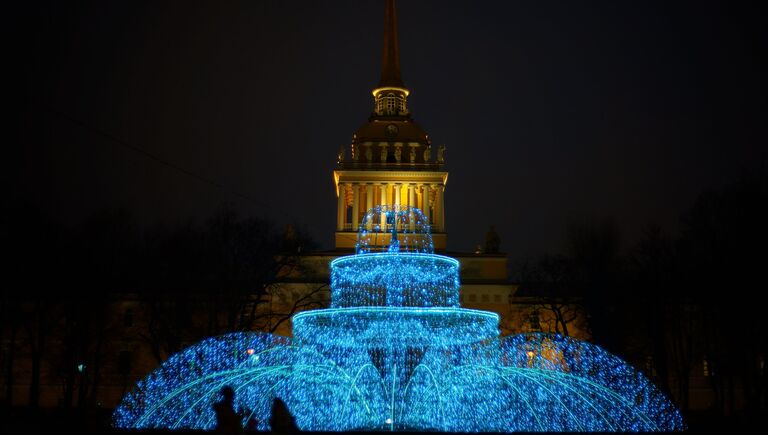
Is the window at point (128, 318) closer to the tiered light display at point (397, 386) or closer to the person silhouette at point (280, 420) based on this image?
the tiered light display at point (397, 386)

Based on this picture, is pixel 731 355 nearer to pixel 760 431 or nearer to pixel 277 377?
pixel 760 431

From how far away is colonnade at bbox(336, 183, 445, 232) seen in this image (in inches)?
1938

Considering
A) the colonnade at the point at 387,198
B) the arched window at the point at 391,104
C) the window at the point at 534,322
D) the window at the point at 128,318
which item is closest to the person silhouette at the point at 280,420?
the window at the point at 534,322

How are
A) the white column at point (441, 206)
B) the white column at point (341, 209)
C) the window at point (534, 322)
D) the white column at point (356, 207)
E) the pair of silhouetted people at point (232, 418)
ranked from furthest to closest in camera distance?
1. the white column at point (441, 206)
2. the white column at point (341, 209)
3. the white column at point (356, 207)
4. the window at point (534, 322)
5. the pair of silhouetted people at point (232, 418)

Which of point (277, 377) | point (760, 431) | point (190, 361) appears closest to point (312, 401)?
point (277, 377)

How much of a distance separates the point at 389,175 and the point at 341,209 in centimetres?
372

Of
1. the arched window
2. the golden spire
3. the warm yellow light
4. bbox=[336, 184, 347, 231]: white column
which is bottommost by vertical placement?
bbox=[336, 184, 347, 231]: white column

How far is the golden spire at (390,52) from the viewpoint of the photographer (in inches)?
2128

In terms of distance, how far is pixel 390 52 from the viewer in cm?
5481

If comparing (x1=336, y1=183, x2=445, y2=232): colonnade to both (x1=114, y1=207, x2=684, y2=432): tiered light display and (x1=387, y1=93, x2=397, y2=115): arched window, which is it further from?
(x1=114, y1=207, x2=684, y2=432): tiered light display

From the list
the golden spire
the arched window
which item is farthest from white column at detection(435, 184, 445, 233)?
the golden spire

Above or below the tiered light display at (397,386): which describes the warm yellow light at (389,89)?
above

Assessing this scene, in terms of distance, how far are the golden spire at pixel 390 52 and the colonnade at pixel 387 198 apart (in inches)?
321

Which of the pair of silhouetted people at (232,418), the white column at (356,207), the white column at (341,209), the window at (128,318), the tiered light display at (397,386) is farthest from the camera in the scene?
the white column at (341,209)
